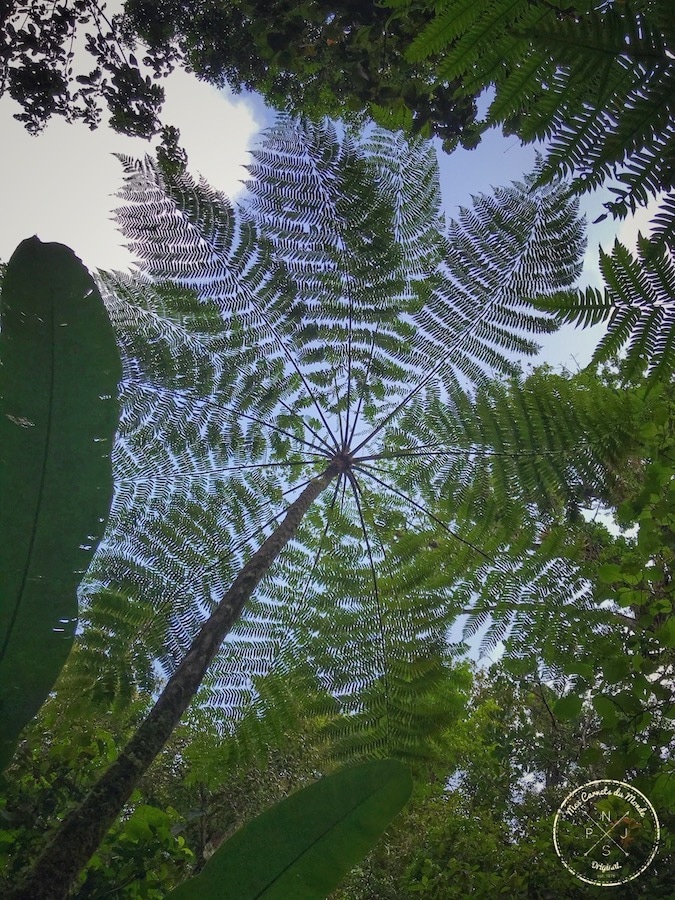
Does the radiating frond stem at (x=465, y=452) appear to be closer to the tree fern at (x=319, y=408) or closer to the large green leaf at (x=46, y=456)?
the tree fern at (x=319, y=408)

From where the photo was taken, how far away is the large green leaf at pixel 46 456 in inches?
24.1

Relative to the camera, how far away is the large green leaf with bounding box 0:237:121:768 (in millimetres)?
612

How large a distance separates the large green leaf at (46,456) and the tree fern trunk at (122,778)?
2.18 ft

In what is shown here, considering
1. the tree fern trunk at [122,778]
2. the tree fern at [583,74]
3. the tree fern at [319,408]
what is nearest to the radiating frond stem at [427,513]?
the tree fern at [319,408]

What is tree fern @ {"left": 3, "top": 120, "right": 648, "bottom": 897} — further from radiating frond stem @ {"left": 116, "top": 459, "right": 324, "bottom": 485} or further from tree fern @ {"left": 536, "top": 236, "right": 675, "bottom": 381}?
tree fern @ {"left": 536, "top": 236, "right": 675, "bottom": 381}

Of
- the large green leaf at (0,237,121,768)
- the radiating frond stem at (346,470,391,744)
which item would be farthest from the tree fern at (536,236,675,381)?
the radiating frond stem at (346,470,391,744)

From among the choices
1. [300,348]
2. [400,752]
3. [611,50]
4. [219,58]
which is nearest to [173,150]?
[300,348]

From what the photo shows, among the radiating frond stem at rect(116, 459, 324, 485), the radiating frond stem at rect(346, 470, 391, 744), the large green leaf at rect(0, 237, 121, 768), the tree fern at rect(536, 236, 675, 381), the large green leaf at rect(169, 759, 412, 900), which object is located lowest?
the large green leaf at rect(169, 759, 412, 900)

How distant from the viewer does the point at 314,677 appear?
10.0 ft

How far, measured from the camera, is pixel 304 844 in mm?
629

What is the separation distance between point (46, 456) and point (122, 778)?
3.52 feet

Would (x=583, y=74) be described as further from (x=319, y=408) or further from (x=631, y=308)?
(x=319, y=408)

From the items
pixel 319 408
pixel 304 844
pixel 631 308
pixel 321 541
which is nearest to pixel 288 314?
pixel 319 408

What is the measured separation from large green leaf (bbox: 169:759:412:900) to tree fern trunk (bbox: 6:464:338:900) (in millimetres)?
601
